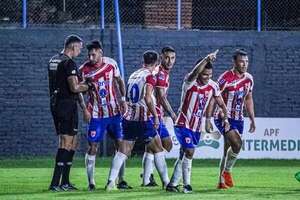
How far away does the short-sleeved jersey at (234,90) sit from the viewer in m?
18.0

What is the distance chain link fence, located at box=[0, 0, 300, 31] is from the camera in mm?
28156

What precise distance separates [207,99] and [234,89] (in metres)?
1.71

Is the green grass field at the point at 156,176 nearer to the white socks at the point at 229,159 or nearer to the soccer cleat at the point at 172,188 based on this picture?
the soccer cleat at the point at 172,188

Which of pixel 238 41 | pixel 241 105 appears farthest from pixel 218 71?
pixel 241 105

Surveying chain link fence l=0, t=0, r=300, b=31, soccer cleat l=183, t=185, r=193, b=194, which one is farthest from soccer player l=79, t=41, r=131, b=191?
chain link fence l=0, t=0, r=300, b=31

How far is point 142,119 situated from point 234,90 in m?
2.16

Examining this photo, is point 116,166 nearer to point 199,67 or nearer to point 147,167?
point 147,167

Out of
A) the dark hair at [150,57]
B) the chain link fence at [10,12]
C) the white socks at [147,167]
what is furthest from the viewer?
the chain link fence at [10,12]

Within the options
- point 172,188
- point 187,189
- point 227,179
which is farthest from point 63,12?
point 187,189

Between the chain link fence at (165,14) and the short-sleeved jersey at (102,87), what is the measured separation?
37.4 ft

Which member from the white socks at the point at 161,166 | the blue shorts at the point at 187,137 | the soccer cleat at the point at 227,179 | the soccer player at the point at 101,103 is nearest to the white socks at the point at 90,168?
the soccer player at the point at 101,103

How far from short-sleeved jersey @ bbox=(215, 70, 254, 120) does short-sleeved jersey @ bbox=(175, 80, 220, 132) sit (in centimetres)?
159

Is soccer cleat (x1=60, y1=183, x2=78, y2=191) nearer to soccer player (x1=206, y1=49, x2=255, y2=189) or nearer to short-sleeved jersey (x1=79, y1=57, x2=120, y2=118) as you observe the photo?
short-sleeved jersey (x1=79, y1=57, x2=120, y2=118)

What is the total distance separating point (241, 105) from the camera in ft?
59.9
